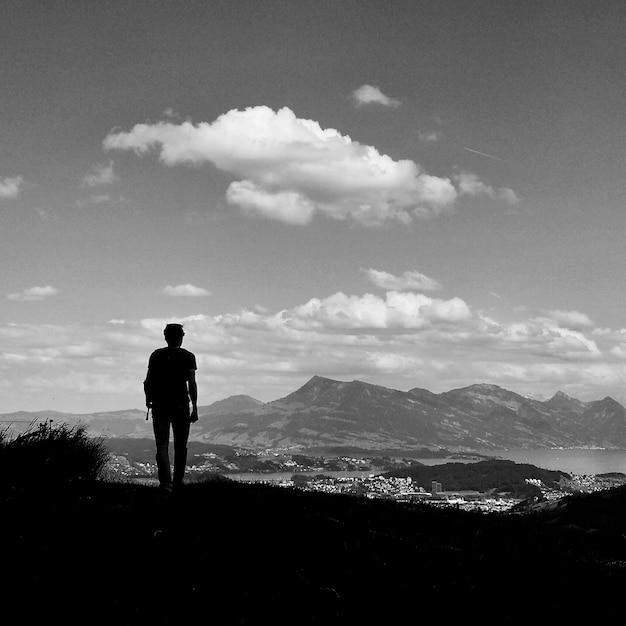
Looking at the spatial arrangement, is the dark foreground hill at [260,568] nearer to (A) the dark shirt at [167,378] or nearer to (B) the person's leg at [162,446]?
(B) the person's leg at [162,446]

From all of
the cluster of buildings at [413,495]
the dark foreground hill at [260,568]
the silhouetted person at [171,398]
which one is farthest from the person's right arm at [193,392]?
the cluster of buildings at [413,495]

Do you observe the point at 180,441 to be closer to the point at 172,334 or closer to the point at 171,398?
the point at 171,398

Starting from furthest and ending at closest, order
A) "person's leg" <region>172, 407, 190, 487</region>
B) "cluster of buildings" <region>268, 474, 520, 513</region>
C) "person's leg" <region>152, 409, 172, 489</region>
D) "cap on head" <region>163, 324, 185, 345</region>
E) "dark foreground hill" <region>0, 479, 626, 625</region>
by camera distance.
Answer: "cluster of buildings" <region>268, 474, 520, 513</region>
"cap on head" <region>163, 324, 185, 345</region>
"person's leg" <region>172, 407, 190, 487</region>
"person's leg" <region>152, 409, 172, 489</region>
"dark foreground hill" <region>0, 479, 626, 625</region>

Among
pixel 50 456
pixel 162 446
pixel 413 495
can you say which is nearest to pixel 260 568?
pixel 50 456

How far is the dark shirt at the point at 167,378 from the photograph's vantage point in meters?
14.0

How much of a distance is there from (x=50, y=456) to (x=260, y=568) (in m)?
6.56

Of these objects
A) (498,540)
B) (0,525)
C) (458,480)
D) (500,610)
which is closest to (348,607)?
(500,610)

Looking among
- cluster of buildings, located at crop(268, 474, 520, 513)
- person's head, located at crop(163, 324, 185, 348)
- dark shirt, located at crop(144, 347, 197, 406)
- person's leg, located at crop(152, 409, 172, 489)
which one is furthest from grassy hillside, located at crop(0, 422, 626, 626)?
cluster of buildings, located at crop(268, 474, 520, 513)

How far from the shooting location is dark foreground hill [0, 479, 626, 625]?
20.1 feet

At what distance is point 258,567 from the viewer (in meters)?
7.48

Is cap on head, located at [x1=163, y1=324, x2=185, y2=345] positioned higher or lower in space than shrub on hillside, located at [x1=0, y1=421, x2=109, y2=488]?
higher

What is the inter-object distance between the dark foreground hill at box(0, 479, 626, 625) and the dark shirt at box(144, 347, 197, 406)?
276 cm

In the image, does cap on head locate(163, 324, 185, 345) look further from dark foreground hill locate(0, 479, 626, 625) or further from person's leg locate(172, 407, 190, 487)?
dark foreground hill locate(0, 479, 626, 625)

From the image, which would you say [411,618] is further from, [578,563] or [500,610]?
[578,563]
